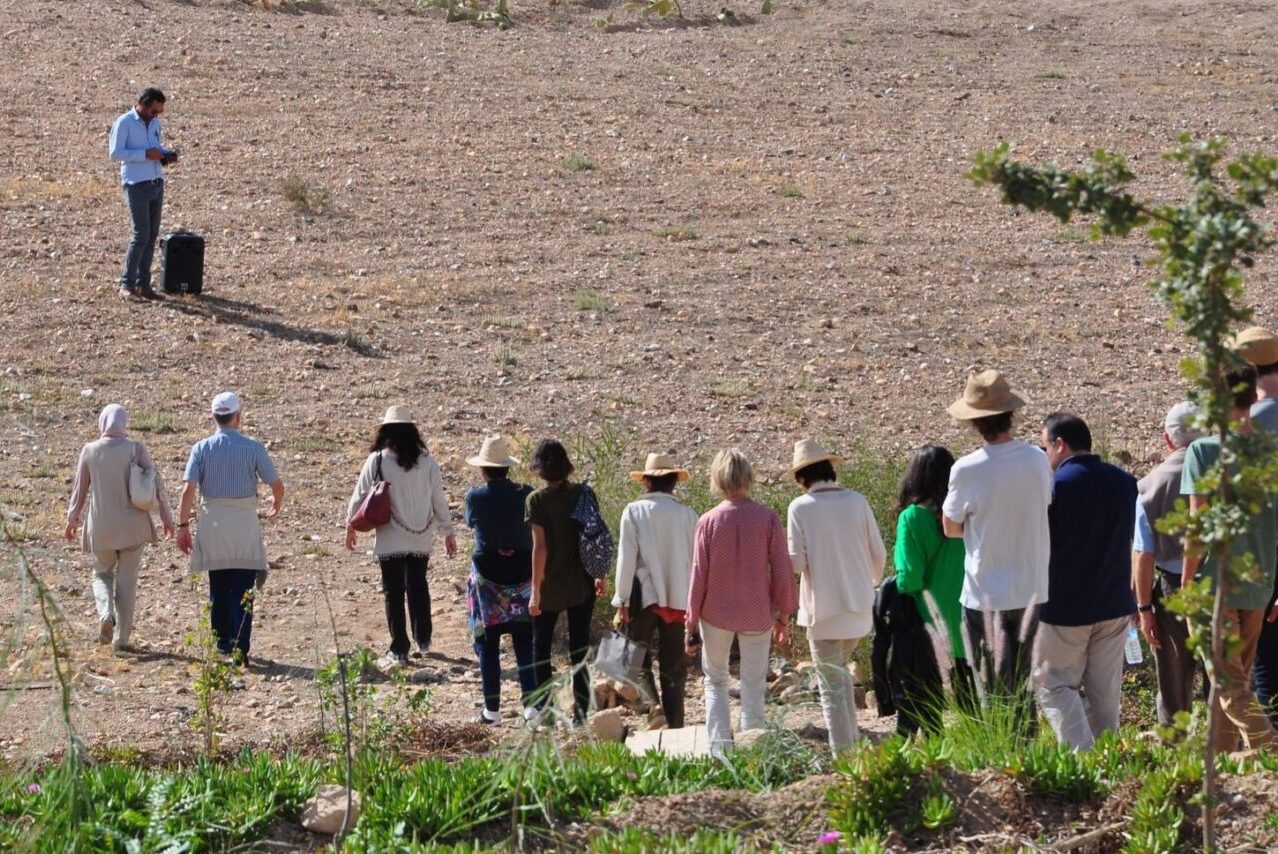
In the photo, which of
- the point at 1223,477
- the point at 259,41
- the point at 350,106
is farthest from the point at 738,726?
the point at 259,41

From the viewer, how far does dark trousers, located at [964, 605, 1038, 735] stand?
6453 millimetres

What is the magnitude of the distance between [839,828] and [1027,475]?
61.7 inches

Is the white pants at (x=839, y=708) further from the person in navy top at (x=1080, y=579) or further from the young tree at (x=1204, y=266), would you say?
the young tree at (x=1204, y=266)

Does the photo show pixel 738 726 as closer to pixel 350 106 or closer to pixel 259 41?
pixel 350 106

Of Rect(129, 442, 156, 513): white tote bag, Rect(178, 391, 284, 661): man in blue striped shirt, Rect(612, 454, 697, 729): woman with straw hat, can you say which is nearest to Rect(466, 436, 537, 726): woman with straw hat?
Rect(612, 454, 697, 729): woman with straw hat

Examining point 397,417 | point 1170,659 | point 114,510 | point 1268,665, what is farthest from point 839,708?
point 114,510

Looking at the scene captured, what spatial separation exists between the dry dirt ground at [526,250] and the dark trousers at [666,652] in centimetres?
121

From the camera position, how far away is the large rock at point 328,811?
5668 mm

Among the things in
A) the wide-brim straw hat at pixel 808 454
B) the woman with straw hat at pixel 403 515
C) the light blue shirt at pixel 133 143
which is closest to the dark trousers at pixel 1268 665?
the wide-brim straw hat at pixel 808 454

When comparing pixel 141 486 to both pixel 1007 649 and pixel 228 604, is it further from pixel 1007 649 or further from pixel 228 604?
pixel 1007 649

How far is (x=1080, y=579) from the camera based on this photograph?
6379 mm

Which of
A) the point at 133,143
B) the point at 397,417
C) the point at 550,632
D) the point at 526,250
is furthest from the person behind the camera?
the point at 526,250

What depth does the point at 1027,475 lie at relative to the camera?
20.5ft

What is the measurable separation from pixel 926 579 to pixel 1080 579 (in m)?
0.68
